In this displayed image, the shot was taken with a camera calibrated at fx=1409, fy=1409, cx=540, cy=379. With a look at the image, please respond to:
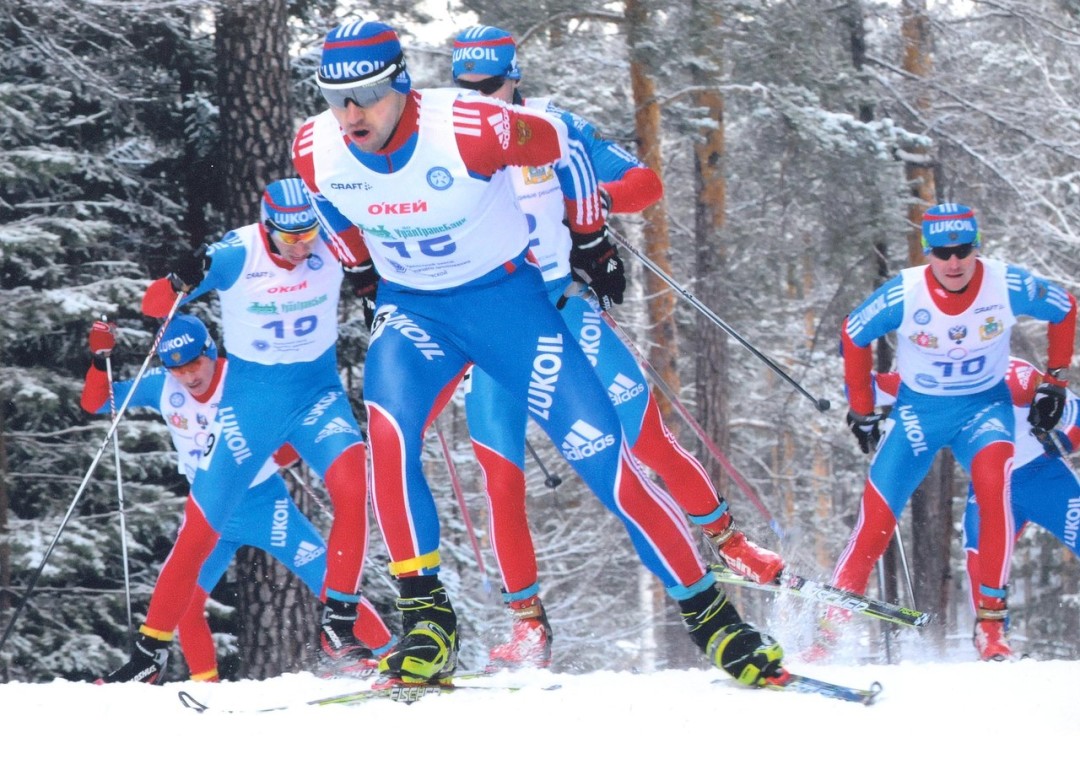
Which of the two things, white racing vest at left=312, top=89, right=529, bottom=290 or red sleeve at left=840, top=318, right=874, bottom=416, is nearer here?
white racing vest at left=312, top=89, right=529, bottom=290

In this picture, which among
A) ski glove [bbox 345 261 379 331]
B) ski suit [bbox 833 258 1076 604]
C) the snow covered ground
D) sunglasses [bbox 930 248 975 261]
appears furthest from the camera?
ski suit [bbox 833 258 1076 604]

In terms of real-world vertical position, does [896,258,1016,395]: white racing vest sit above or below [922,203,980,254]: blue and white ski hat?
below

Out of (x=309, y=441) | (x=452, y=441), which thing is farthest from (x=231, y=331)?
(x=452, y=441)

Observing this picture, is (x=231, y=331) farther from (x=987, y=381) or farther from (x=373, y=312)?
(x=987, y=381)

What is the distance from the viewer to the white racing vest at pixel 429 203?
4316 millimetres

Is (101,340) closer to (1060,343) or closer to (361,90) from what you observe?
(361,90)

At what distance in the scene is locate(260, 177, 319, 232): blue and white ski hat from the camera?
6652 millimetres

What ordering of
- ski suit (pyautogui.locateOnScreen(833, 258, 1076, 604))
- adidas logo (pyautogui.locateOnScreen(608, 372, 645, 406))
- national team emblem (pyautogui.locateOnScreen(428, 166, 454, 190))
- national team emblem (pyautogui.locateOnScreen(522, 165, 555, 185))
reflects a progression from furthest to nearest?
ski suit (pyautogui.locateOnScreen(833, 258, 1076, 604))
national team emblem (pyautogui.locateOnScreen(522, 165, 555, 185))
adidas logo (pyautogui.locateOnScreen(608, 372, 645, 406))
national team emblem (pyautogui.locateOnScreen(428, 166, 454, 190))

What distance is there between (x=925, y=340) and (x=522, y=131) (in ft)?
11.6

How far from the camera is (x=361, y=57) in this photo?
4.21 metres

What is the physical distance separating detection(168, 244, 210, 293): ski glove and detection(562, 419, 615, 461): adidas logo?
2.98 m

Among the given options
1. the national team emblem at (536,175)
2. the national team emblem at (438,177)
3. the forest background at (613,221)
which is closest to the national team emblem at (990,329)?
the forest background at (613,221)

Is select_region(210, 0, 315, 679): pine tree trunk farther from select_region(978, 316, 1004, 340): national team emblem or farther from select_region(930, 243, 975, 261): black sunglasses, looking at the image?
select_region(978, 316, 1004, 340): national team emblem

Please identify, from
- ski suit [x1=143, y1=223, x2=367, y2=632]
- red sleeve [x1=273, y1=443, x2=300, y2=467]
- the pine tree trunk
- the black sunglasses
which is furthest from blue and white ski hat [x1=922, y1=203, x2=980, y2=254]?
the pine tree trunk
